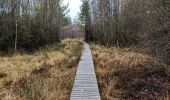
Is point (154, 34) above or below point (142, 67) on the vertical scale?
above

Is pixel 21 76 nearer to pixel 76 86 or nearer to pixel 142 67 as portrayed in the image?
pixel 76 86

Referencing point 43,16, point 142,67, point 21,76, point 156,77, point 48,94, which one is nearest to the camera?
point 48,94

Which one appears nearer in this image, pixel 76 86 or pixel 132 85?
pixel 76 86

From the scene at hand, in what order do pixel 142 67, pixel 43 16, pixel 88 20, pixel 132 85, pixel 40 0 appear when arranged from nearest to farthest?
pixel 132 85 → pixel 142 67 → pixel 43 16 → pixel 40 0 → pixel 88 20

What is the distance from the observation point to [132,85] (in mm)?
10656

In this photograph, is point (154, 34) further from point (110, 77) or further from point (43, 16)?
point (43, 16)

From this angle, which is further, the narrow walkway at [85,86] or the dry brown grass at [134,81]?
the dry brown grass at [134,81]

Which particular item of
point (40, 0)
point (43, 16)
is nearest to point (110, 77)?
point (43, 16)

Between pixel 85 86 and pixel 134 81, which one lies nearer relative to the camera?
pixel 85 86

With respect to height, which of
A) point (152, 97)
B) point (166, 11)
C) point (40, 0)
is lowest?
point (152, 97)

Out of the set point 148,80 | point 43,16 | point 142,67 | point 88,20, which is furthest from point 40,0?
point 148,80

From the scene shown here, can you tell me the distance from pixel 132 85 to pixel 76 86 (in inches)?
76.2

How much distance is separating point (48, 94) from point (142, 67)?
253 inches

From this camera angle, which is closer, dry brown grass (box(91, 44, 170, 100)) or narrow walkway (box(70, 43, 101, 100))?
narrow walkway (box(70, 43, 101, 100))
